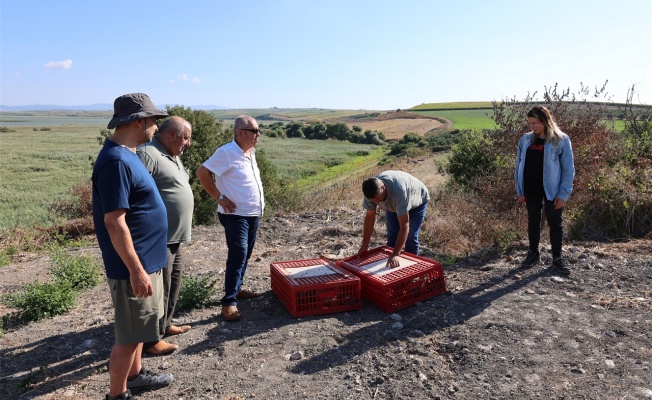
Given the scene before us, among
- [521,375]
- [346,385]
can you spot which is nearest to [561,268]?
[521,375]

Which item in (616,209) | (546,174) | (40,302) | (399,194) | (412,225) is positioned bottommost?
(40,302)

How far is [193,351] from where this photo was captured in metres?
3.76

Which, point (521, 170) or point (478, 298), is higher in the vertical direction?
point (521, 170)

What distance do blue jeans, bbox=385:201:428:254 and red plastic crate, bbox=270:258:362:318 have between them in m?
0.91

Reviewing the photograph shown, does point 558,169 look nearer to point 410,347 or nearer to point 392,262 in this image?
point 392,262

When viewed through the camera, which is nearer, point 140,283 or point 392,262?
point 140,283

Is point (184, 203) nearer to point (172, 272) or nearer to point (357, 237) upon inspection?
point (172, 272)

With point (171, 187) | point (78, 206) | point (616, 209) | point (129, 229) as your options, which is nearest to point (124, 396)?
point (129, 229)

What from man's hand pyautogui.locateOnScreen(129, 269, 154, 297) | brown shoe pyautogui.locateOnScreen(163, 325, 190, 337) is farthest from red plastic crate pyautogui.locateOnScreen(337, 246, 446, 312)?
man's hand pyautogui.locateOnScreen(129, 269, 154, 297)

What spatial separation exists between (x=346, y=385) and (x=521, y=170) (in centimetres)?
320

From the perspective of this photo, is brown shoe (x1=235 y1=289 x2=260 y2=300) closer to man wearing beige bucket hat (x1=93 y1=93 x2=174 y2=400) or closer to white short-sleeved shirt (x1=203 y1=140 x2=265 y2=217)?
white short-sleeved shirt (x1=203 y1=140 x2=265 y2=217)

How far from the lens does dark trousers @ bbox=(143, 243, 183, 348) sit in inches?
144

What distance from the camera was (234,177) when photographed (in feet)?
13.9

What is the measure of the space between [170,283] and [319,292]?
1.32 m
